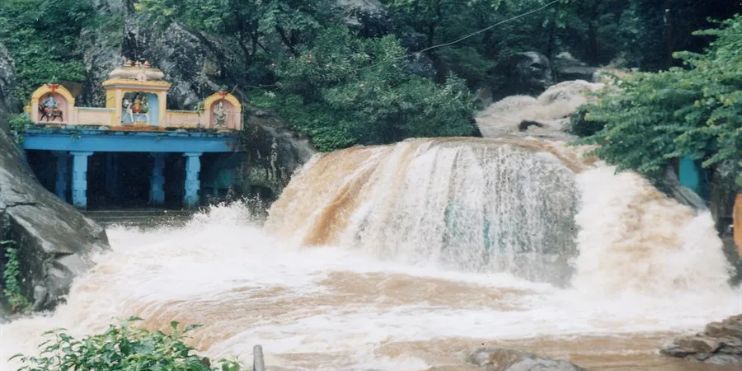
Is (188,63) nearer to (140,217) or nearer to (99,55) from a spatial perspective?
(99,55)

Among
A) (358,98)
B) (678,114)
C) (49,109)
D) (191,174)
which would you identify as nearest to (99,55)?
(49,109)

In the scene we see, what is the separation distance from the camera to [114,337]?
5.61m

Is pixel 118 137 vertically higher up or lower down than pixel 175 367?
higher up

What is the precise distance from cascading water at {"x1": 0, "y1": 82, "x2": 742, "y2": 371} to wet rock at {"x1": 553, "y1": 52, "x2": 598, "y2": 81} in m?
14.0

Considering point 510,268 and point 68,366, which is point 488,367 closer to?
point 68,366

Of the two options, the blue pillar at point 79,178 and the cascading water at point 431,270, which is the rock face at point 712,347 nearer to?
the cascading water at point 431,270

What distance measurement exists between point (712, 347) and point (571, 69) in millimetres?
21711

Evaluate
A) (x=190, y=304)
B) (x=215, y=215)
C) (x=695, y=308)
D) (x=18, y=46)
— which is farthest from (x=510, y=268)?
(x=18, y=46)

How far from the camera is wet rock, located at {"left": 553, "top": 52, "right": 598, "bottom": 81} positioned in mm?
28703

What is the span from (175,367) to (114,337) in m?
0.63

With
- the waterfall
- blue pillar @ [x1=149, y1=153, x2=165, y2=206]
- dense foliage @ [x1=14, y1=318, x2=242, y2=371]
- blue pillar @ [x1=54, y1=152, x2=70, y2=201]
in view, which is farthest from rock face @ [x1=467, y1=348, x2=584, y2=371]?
blue pillar @ [x1=54, y1=152, x2=70, y2=201]

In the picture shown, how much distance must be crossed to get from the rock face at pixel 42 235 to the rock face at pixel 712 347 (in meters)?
8.41

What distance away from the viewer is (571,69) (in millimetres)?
29109

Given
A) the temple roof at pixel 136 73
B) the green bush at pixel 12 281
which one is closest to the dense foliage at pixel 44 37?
the temple roof at pixel 136 73
